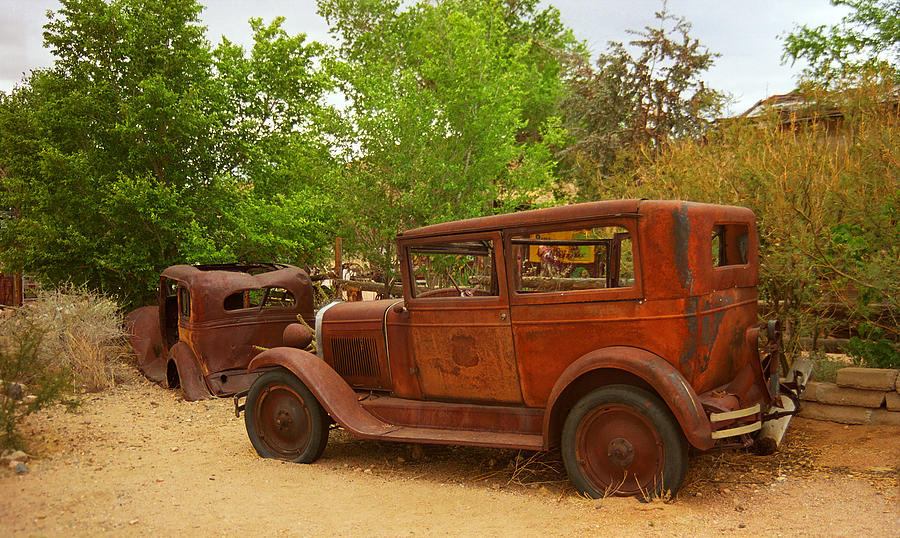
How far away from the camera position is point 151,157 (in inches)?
426

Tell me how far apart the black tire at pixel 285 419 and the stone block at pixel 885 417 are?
176 inches

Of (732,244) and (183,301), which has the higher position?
(732,244)

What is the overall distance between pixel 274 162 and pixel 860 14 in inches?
619

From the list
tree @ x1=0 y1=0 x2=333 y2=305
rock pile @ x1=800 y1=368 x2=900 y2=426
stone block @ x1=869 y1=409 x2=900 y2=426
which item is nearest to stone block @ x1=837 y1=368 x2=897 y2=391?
rock pile @ x1=800 y1=368 x2=900 y2=426

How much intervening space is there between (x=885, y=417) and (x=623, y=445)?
9.21 feet

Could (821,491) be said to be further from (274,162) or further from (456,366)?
(274,162)

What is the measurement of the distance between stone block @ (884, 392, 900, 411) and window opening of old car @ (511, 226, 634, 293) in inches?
89.6

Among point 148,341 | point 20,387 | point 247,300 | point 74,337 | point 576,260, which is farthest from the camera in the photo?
point 576,260

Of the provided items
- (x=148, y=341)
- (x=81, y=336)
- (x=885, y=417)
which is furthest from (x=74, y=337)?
(x=885, y=417)

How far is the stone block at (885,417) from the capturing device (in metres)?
5.22

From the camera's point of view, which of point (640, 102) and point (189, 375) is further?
point (640, 102)

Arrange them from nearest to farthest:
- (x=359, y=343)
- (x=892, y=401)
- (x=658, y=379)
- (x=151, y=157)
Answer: (x=658, y=379), (x=892, y=401), (x=359, y=343), (x=151, y=157)

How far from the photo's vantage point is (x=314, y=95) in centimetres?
1218

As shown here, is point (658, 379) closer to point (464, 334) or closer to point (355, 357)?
point (464, 334)
